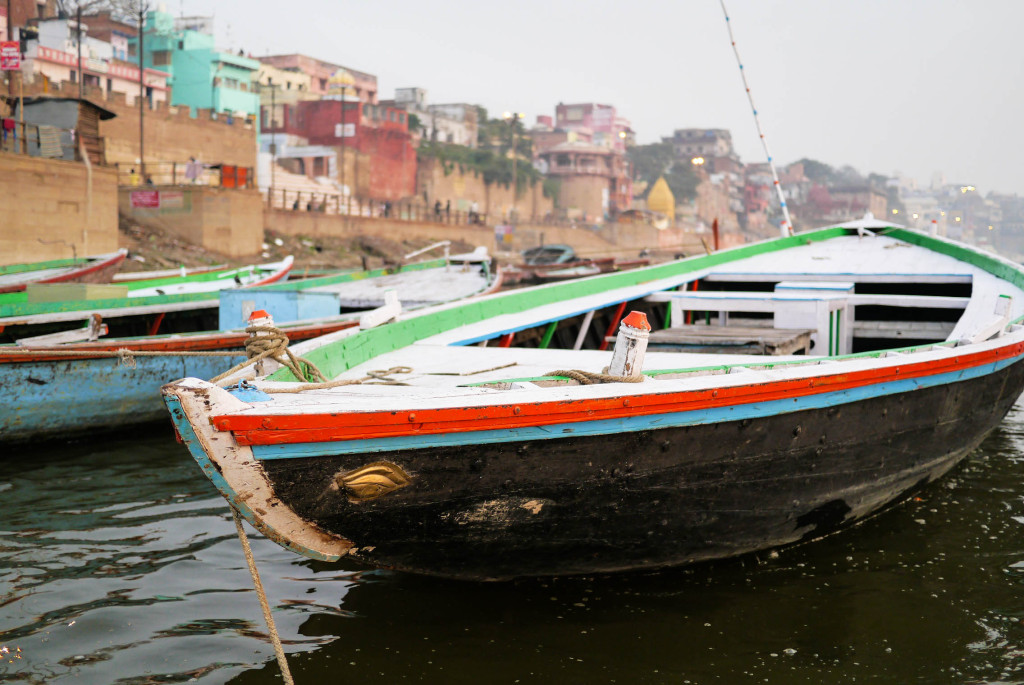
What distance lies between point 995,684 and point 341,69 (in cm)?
6490

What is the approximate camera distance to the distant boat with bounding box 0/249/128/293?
45.1 feet

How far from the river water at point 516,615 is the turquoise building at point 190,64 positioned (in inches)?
1799

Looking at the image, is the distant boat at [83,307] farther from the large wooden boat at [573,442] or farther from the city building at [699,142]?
the city building at [699,142]

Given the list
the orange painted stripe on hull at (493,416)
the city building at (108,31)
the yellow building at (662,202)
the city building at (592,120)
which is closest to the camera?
the orange painted stripe on hull at (493,416)

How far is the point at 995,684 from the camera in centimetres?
375

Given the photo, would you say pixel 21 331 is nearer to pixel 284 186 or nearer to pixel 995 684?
pixel 995 684

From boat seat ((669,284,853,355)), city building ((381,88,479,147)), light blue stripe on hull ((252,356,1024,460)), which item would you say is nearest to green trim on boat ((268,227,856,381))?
boat seat ((669,284,853,355))

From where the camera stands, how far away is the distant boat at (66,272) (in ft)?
45.1

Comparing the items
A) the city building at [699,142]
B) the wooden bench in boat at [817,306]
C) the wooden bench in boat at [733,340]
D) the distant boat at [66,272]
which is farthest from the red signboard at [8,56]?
the city building at [699,142]

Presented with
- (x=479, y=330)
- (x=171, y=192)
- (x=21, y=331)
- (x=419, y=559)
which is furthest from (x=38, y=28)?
(x=419, y=559)

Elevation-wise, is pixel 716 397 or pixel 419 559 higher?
pixel 716 397

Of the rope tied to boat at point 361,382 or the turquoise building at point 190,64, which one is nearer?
the rope tied to boat at point 361,382

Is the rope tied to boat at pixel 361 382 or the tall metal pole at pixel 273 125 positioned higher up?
the tall metal pole at pixel 273 125

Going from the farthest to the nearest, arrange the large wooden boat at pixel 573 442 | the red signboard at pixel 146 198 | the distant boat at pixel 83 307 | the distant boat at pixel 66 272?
1. the red signboard at pixel 146 198
2. the distant boat at pixel 66 272
3. the distant boat at pixel 83 307
4. the large wooden boat at pixel 573 442
